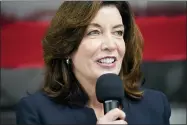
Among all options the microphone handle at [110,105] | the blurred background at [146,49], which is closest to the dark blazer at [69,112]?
the microphone handle at [110,105]

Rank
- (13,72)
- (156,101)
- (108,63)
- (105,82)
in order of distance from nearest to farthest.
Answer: (105,82) → (108,63) → (156,101) → (13,72)

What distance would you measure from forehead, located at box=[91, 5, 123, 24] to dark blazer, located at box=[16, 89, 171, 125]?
0.27 m

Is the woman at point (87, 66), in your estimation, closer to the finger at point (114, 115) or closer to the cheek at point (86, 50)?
the cheek at point (86, 50)

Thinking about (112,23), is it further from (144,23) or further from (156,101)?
(144,23)

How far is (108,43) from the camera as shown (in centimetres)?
96

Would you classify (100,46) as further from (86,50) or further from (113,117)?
(113,117)

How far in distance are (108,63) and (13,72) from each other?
899mm

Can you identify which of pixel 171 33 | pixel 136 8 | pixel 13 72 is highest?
pixel 136 8

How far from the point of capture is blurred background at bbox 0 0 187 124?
1.60 metres

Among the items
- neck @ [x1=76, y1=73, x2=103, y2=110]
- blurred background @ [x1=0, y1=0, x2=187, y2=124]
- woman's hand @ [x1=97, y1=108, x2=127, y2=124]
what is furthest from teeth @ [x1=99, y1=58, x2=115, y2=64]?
blurred background @ [x1=0, y1=0, x2=187, y2=124]

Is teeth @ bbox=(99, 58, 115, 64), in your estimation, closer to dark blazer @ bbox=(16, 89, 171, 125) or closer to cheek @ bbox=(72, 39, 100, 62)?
cheek @ bbox=(72, 39, 100, 62)

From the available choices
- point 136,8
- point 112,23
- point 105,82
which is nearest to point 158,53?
point 136,8

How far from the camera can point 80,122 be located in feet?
3.29

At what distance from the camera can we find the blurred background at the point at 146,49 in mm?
1601
